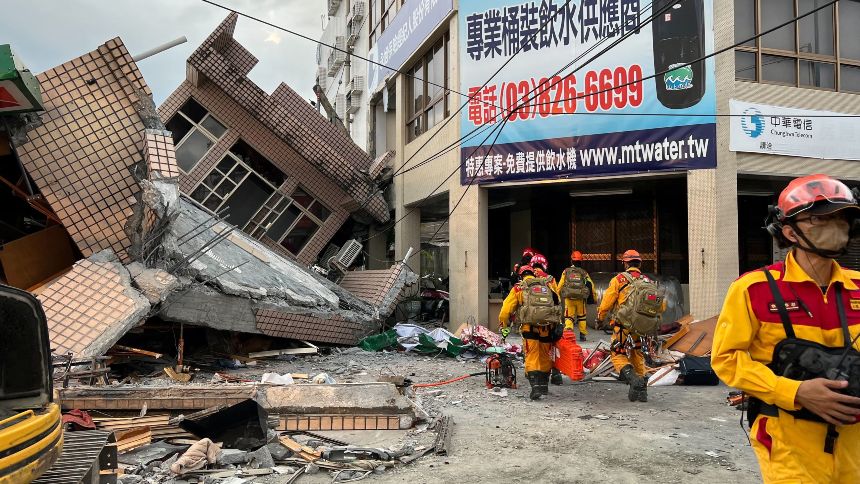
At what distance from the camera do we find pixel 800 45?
12156 millimetres

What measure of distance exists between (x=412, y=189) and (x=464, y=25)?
4.72 meters

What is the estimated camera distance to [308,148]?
1566cm

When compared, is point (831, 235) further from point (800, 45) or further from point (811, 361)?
point (800, 45)

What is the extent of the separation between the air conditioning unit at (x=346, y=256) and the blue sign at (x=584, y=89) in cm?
436

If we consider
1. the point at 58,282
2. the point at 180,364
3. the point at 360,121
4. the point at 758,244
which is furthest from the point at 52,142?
the point at 360,121

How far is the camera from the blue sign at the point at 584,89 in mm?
11391

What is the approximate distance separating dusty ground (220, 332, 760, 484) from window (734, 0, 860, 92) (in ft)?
22.6

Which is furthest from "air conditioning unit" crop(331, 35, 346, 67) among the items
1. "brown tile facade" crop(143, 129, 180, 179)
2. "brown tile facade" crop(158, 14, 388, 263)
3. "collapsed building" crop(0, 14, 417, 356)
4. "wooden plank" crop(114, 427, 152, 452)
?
"wooden plank" crop(114, 427, 152, 452)

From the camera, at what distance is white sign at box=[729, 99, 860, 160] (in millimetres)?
11305

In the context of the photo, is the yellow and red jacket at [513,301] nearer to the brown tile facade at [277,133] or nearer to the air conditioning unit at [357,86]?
the brown tile facade at [277,133]

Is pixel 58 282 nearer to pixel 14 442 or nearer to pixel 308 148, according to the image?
pixel 14 442

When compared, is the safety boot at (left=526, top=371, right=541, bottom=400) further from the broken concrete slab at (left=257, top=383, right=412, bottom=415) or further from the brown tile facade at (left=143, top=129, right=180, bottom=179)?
the brown tile facade at (left=143, top=129, right=180, bottom=179)

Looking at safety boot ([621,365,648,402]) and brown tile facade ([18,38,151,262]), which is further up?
brown tile facade ([18,38,151,262])

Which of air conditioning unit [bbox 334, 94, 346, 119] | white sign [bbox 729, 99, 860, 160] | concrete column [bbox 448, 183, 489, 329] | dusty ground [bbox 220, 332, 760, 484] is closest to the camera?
dusty ground [bbox 220, 332, 760, 484]
